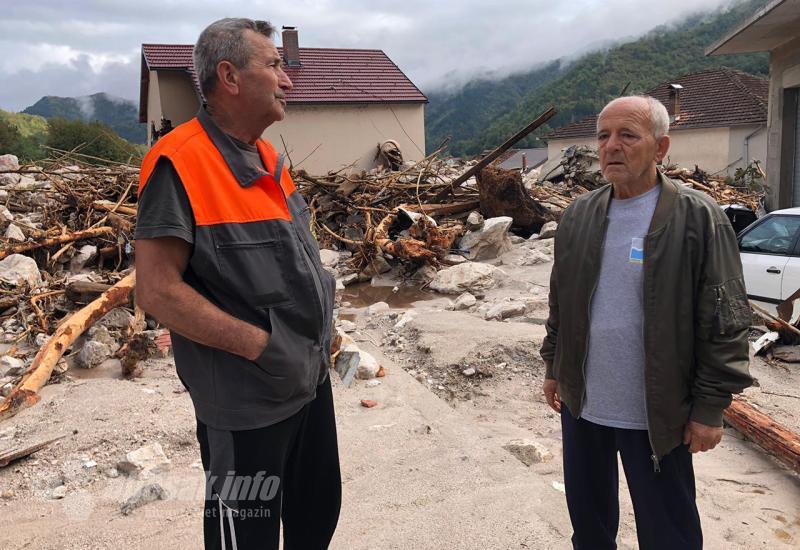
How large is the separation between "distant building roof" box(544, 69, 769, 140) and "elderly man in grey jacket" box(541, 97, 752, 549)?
88.0ft

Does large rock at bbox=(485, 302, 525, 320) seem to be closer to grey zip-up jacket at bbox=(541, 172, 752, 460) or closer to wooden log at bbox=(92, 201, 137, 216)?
grey zip-up jacket at bbox=(541, 172, 752, 460)

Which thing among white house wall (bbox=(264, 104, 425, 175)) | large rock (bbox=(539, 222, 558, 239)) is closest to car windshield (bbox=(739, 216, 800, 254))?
large rock (bbox=(539, 222, 558, 239))

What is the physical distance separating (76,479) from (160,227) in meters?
2.39

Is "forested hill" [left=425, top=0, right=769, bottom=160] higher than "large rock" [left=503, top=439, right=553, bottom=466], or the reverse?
"forested hill" [left=425, top=0, right=769, bottom=160]

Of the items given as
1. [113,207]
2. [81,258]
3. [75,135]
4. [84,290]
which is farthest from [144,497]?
[75,135]

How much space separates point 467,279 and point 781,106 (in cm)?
744

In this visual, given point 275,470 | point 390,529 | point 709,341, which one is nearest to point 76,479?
point 390,529

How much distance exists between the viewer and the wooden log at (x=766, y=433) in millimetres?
3207

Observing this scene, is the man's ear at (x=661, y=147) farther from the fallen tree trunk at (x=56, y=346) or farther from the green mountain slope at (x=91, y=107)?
the green mountain slope at (x=91, y=107)

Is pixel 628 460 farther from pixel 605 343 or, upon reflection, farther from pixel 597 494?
pixel 605 343

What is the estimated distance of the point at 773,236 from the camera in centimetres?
592

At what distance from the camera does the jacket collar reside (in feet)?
5.16

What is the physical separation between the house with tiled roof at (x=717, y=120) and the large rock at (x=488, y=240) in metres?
17.7

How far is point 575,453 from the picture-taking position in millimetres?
2070
